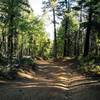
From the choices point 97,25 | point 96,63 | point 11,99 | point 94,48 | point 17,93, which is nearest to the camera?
point 11,99

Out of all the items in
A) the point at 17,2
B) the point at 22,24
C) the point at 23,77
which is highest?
the point at 17,2

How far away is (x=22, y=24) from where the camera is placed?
106 feet

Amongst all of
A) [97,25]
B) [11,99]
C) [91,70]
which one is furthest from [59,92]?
[97,25]

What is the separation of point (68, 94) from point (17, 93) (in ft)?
8.83

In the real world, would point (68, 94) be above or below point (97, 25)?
below

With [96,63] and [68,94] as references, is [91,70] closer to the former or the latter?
[96,63]

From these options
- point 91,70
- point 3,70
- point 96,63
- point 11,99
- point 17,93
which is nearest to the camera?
point 11,99

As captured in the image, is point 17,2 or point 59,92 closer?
point 59,92

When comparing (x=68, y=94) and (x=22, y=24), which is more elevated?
(x=22, y=24)

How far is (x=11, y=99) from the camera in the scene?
48.2 feet

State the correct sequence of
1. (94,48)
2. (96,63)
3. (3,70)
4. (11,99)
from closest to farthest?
(11,99) < (3,70) < (96,63) < (94,48)

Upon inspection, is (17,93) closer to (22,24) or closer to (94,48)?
(22,24)

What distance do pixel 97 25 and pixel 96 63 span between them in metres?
7.35

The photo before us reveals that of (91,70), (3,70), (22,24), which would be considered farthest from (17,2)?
(91,70)
